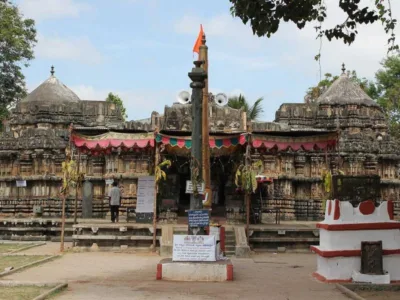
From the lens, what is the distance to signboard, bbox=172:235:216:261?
37.8ft

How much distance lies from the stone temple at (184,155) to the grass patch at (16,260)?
161 inches

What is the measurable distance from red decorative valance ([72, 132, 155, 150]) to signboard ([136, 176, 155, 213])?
6.86 feet

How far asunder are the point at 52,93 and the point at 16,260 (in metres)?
17.4

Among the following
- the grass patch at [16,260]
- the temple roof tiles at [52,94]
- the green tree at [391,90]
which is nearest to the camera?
the grass patch at [16,260]

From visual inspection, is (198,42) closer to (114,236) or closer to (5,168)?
(114,236)

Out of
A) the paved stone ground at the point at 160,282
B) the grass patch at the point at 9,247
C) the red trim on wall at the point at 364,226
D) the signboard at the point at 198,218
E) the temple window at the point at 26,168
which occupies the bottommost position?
the paved stone ground at the point at 160,282

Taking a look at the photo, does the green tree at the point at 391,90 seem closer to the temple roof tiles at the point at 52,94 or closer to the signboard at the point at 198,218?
the temple roof tiles at the point at 52,94

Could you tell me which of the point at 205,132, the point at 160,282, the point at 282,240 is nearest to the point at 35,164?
the point at 282,240

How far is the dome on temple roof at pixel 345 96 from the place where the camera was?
92.1 ft

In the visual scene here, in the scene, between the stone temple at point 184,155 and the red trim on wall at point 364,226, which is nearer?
the red trim on wall at point 364,226

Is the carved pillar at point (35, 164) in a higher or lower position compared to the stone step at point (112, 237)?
higher

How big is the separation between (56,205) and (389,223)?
17.9 m

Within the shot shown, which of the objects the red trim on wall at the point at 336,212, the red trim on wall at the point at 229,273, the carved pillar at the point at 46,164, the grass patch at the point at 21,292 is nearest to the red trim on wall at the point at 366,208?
the red trim on wall at the point at 336,212

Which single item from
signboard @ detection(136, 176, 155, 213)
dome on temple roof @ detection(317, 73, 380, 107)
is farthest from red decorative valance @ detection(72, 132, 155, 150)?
dome on temple roof @ detection(317, 73, 380, 107)
